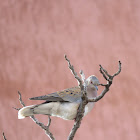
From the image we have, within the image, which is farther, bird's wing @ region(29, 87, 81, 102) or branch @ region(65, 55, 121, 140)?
bird's wing @ region(29, 87, 81, 102)

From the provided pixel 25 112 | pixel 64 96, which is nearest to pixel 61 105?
pixel 64 96

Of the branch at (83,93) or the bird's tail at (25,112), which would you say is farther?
the bird's tail at (25,112)

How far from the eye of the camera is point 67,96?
3.91ft

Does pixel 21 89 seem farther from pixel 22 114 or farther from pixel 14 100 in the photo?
pixel 22 114

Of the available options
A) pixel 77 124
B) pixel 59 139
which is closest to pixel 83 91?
pixel 77 124

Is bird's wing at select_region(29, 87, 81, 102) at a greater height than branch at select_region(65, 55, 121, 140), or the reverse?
bird's wing at select_region(29, 87, 81, 102)

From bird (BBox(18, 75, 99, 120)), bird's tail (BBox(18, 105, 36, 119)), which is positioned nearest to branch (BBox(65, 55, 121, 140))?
bird (BBox(18, 75, 99, 120))

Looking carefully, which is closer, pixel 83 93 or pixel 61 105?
pixel 83 93

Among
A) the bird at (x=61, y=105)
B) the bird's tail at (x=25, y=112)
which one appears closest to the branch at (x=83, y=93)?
the bird at (x=61, y=105)

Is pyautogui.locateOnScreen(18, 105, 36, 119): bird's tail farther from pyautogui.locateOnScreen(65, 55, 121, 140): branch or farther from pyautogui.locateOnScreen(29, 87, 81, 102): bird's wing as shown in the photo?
pyautogui.locateOnScreen(65, 55, 121, 140): branch

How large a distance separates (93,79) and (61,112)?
20 centimetres

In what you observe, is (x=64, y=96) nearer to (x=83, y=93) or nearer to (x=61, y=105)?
(x=61, y=105)

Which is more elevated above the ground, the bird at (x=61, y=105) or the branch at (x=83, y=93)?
the bird at (x=61, y=105)

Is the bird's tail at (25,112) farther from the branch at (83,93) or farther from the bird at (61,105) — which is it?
the branch at (83,93)
